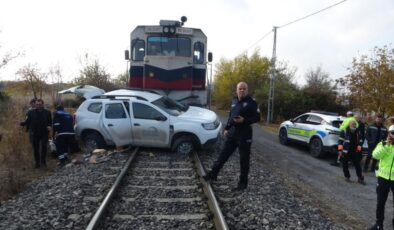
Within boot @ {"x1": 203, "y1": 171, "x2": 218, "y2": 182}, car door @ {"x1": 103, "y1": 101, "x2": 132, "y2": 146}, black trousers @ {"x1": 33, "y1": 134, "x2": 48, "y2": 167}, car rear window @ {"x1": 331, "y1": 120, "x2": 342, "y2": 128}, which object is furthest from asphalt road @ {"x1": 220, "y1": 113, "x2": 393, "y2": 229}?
black trousers @ {"x1": 33, "y1": 134, "x2": 48, "y2": 167}

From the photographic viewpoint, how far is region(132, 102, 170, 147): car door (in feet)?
33.2

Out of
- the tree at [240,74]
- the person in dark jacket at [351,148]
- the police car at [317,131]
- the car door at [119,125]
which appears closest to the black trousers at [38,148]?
the car door at [119,125]

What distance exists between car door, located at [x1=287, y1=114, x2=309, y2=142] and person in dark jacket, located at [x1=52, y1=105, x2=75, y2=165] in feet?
27.0

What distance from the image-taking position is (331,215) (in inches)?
253

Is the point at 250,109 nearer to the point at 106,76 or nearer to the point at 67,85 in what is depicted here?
the point at 106,76

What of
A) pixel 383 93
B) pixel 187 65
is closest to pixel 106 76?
pixel 187 65

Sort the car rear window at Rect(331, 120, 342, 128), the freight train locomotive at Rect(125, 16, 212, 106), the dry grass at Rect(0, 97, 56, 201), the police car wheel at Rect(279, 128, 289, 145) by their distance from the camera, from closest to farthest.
Answer: the dry grass at Rect(0, 97, 56, 201) → the car rear window at Rect(331, 120, 342, 128) → the freight train locomotive at Rect(125, 16, 212, 106) → the police car wheel at Rect(279, 128, 289, 145)

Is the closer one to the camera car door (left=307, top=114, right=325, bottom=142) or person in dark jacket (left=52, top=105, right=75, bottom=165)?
person in dark jacket (left=52, top=105, right=75, bottom=165)

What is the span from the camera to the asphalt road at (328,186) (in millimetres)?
6731

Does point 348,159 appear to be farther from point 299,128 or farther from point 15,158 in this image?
point 15,158

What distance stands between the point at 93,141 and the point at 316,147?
744 cm

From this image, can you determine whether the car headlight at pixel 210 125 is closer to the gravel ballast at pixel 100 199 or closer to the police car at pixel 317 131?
the gravel ballast at pixel 100 199

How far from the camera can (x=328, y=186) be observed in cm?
888

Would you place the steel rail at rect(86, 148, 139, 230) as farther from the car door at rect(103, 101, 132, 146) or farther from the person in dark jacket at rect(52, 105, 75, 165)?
the person in dark jacket at rect(52, 105, 75, 165)
